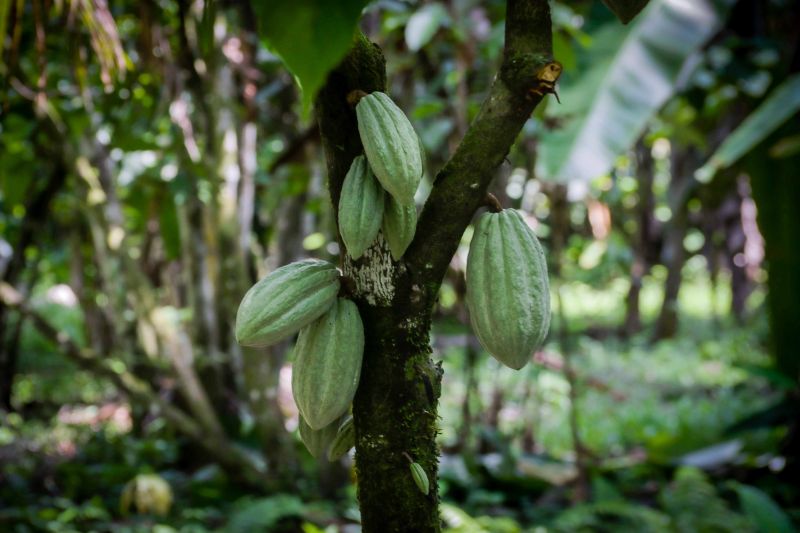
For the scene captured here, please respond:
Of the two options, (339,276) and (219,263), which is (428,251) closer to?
(339,276)

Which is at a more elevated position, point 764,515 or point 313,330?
point 313,330

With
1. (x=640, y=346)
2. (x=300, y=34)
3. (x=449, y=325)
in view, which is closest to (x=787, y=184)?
(x=449, y=325)

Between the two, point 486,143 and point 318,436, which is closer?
point 486,143

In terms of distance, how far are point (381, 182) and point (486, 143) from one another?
100 mm

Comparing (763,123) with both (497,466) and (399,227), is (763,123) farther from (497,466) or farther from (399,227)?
(399,227)

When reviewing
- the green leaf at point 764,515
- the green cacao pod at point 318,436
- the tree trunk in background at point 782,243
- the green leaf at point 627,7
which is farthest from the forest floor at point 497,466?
the green leaf at point 627,7

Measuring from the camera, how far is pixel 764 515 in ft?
5.90

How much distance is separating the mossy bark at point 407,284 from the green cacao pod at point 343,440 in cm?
7

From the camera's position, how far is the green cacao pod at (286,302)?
661 millimetres

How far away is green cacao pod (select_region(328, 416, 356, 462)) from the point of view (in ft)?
2.39

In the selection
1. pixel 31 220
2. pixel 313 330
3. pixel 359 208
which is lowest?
pixel 313 330

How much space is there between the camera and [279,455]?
2.52 metres

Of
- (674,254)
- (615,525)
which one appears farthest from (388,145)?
(674,254)

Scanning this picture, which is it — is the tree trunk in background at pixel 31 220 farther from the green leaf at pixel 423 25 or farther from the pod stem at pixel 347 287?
the pod stem at pixel 347 287
